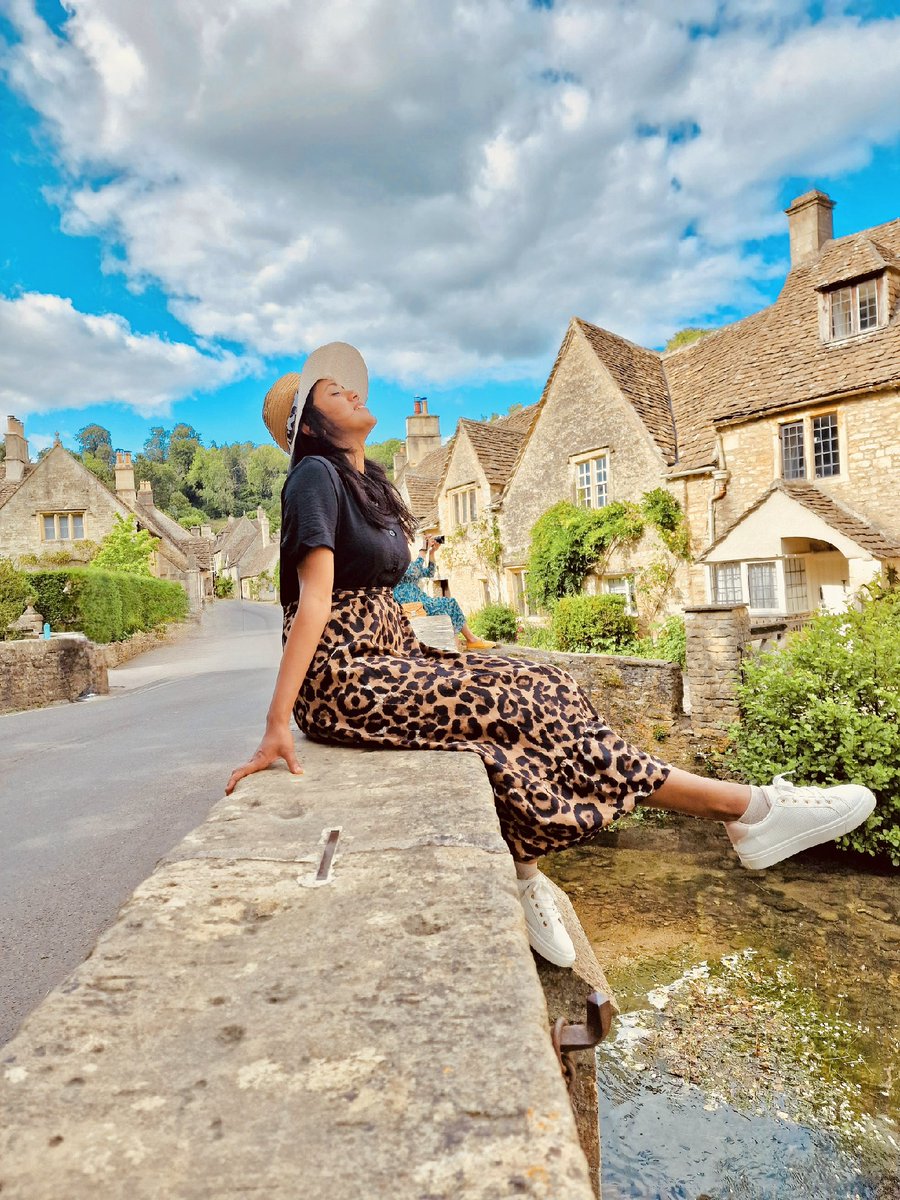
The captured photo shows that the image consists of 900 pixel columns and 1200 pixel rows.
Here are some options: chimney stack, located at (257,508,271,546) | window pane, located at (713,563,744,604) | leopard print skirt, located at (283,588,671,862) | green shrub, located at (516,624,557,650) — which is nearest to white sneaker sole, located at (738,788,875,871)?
→ leopard print skirt, located at (283,588,671,862)

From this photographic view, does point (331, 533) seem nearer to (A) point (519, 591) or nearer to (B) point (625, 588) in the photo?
(B) point (625, 588)

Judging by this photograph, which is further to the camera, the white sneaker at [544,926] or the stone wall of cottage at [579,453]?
the stone wall of cottage at [579,453]

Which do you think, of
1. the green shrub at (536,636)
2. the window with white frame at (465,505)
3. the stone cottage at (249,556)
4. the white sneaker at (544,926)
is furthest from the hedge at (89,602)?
the stone cottage at (249,556)

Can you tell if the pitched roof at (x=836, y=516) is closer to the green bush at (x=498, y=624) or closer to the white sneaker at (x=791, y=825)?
the green bush at (x=498, y=624)

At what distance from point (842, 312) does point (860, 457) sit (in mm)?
3762

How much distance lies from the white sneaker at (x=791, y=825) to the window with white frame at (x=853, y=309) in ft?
57.7

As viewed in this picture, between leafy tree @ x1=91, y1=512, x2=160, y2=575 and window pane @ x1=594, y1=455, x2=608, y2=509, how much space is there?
2168 centimetres

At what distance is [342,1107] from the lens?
39.2 inches

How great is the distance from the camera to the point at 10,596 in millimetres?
18844

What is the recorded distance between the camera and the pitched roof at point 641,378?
2095 cm

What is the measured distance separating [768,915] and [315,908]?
27.6ft

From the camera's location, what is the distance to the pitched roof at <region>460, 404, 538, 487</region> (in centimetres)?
2764

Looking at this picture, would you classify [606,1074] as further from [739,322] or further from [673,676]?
[739,322]

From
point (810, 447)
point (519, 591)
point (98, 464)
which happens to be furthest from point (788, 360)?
point (98, 464)
